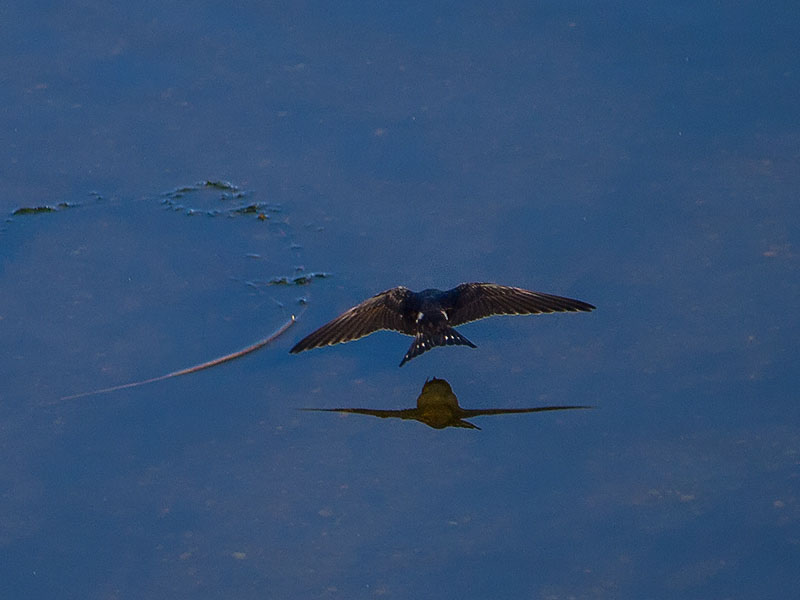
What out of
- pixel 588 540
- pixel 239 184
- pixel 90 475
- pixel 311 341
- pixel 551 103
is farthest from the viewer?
pixel 551 103

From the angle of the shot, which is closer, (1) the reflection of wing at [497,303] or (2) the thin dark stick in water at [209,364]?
(2) the thin dark stick in water at [209,364]

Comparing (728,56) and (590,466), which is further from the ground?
(728,56)

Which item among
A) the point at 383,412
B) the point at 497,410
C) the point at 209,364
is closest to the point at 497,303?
the point at 497,410

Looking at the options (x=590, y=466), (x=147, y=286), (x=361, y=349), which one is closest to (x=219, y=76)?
(x=147, y=286)

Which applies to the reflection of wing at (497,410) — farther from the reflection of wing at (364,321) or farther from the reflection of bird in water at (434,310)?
the reflection of wing at (364,321)

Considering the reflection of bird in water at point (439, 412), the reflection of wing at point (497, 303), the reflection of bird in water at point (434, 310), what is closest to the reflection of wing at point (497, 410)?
the reflection of bird in water at point (439, 412)

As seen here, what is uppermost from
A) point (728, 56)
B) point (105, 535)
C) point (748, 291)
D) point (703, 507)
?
point (728, 56)

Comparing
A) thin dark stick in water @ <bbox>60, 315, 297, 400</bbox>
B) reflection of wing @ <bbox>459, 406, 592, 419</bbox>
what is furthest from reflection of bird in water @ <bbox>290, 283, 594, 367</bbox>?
reflection of wing @ <bbox>459, 406, 592, 419</bbox>

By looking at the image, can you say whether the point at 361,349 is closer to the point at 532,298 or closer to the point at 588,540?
the point at 532,298
